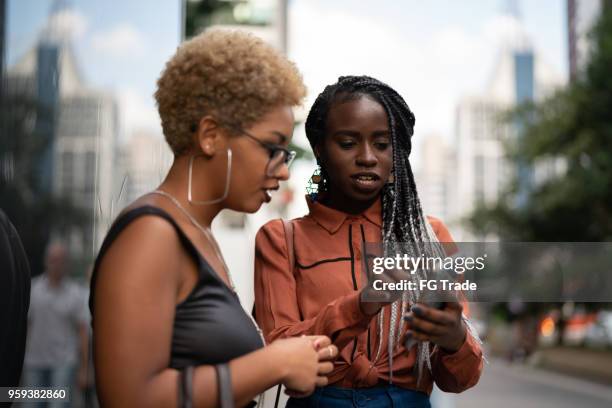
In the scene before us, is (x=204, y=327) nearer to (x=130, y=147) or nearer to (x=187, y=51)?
(x=187, y=51)

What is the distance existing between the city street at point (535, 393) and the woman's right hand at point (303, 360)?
11.5 meters

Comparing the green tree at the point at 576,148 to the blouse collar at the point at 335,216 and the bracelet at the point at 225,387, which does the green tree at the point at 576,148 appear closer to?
the blouse collar at the point at 335,216

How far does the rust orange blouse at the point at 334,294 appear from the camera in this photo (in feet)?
6.61

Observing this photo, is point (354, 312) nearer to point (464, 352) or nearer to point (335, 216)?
point (464, 352)

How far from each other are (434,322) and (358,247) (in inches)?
16.8

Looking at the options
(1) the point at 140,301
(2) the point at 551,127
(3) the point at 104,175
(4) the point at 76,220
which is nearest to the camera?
(1) the point at 140,301

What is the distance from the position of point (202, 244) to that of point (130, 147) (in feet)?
6.97

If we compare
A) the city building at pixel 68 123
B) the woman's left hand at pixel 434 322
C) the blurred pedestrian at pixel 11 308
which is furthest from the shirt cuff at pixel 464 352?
the city building at pixel 68 123

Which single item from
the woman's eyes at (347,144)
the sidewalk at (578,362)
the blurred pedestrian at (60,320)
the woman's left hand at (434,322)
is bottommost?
the sidewalk at (578,362)

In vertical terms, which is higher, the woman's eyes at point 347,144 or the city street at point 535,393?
the woman's eyes at point 347,144

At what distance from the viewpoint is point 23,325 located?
2.07 meters

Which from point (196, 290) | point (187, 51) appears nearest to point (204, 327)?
point (196, 290)

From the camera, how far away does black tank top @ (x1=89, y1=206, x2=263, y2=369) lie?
159cm

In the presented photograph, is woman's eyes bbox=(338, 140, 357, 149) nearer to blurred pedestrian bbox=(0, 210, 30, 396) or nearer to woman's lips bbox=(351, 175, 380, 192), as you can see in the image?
woman's lips bbox=(351, 175, 380, 192)
